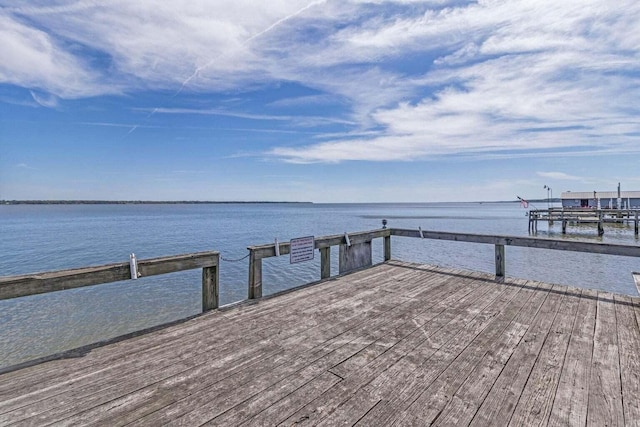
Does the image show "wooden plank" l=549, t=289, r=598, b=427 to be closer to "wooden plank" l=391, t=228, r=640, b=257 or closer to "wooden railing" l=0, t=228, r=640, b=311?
"wooden plank" l=391, t=228, r=640, b=257

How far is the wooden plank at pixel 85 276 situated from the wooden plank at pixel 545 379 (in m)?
3.49

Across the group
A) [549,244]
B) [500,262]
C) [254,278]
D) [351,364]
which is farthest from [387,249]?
[351,364]

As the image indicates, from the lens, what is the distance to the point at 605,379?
242 cm

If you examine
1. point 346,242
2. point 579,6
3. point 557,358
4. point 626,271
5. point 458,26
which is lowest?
point 626,271

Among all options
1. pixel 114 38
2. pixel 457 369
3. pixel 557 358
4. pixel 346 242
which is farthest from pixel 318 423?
pixel 114 38

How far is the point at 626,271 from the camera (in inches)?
498

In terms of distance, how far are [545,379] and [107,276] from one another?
416 cm

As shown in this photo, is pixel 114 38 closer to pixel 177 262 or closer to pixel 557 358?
pixel 177 262

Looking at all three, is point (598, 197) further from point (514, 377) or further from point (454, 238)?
point (514, 377)

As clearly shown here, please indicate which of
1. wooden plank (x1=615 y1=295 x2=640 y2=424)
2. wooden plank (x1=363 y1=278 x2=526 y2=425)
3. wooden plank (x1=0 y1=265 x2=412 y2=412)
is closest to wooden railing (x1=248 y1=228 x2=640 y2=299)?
wooden plank (x1=0 y1=265 x2=412 y2=412)

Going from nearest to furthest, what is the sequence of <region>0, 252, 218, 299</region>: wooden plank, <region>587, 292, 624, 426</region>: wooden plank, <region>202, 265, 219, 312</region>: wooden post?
<region>587, 292, 624, 426</region>: wooden plank
<region>0, 252, 218, 299</region>: wooden plank
<region>202, 265, 219, 312</region>: wooden post

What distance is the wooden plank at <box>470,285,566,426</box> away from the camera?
2.02 metres

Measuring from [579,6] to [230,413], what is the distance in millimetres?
9168

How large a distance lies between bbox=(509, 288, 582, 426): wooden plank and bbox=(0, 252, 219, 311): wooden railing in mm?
3401
